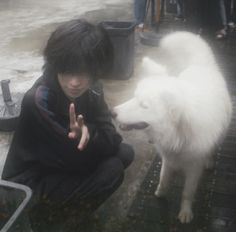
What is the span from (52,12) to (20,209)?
6467mm

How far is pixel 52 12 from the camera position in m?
7.32

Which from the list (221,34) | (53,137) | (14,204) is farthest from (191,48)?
(221,34)

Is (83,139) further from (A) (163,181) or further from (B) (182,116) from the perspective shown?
(A) (163,181)

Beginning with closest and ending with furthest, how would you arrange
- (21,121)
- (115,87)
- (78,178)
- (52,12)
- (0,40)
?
(21,121), (78,178), (115,87), (0,40), (52,12)

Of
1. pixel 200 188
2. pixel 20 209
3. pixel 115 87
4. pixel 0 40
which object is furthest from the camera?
pixel 0 40

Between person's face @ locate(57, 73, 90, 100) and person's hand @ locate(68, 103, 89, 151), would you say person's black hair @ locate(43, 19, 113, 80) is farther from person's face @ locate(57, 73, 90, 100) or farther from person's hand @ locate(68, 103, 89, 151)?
person's hand @ locate(68, 103, 89, 151)

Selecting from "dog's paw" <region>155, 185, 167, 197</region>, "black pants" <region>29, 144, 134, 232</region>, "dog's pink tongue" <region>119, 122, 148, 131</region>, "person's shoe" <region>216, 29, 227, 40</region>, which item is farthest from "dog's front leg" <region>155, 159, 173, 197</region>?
"person's shoe" <region>216, 29, 227, 40</region>

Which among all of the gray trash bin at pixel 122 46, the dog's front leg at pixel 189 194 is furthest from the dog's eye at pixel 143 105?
the gray trash bin at pixel 122 46

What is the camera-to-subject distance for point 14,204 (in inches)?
61.9

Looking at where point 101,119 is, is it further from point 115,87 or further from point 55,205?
point 115,87

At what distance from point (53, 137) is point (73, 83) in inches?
12.5

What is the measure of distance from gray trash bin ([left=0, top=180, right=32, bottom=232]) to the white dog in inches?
26.3

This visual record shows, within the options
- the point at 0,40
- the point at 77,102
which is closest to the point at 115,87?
the point at 77,102

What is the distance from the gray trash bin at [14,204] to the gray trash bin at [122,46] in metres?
2.69
